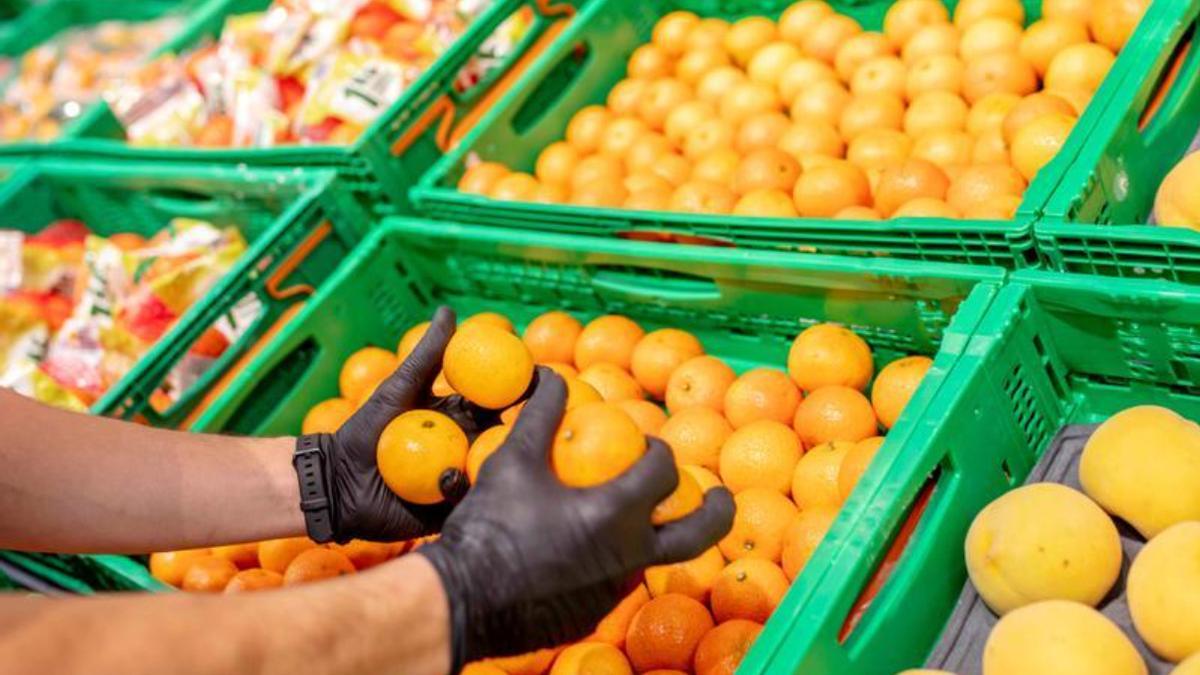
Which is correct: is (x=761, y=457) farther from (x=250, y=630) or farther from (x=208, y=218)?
(x=208, y=218)

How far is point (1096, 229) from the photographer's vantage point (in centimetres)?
204

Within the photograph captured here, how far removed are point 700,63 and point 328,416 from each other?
157cm

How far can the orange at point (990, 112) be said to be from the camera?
277 cm

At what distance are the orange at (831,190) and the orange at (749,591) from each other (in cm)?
97

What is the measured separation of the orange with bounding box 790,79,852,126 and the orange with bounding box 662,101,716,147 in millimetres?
283

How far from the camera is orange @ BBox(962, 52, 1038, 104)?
2.89 metres

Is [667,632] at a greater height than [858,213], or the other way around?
[858,213]

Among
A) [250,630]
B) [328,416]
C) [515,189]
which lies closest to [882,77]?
[515,189]

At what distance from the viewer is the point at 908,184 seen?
2652 mm

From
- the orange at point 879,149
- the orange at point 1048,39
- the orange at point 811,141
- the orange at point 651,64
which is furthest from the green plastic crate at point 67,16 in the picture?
the orange at point 1048,39

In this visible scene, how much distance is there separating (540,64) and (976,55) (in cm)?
130

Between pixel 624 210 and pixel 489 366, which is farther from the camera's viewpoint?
pixel 624 210

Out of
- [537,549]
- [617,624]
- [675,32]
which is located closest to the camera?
[537,549]

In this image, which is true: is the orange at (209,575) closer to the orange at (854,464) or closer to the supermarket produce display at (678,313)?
the supermarket produce display at (678,313)
